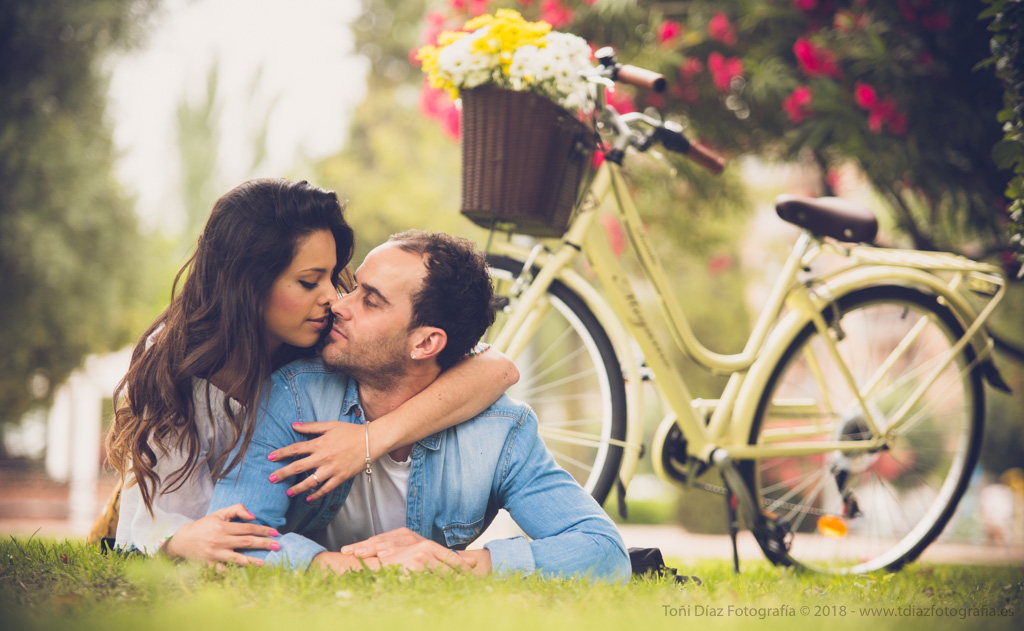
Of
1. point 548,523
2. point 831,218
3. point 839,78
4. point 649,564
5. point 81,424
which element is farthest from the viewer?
point 81,424

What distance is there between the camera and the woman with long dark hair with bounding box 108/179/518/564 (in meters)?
2.26

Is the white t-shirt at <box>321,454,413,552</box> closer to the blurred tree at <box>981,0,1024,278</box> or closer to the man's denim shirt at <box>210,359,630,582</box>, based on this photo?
the man's denim shirt at <box>210,359,630,582</box>

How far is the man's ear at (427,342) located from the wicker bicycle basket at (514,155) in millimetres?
614

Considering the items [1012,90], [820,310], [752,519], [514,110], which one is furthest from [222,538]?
[1012,90]

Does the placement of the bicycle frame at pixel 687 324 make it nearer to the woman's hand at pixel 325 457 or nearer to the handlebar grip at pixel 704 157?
the handlebar grip at pixel 704 157

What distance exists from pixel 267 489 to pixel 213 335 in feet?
1.64

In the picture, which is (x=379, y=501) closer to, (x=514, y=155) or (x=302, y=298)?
(x=302, y=298)

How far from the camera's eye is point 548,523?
2281 millimetres

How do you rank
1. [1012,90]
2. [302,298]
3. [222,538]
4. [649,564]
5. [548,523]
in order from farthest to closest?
[1012,90], [649,564], [302,298], [548,523], [222,538]

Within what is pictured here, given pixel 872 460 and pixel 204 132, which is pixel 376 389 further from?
pixel 204 132

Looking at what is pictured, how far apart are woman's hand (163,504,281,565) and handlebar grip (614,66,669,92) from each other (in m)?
1.94

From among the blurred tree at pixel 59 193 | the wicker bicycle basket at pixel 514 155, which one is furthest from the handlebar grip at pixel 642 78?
the blurred tree at pixel 59 193

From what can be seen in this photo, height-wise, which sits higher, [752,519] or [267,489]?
[267,489]

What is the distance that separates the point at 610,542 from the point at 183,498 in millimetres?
1248
